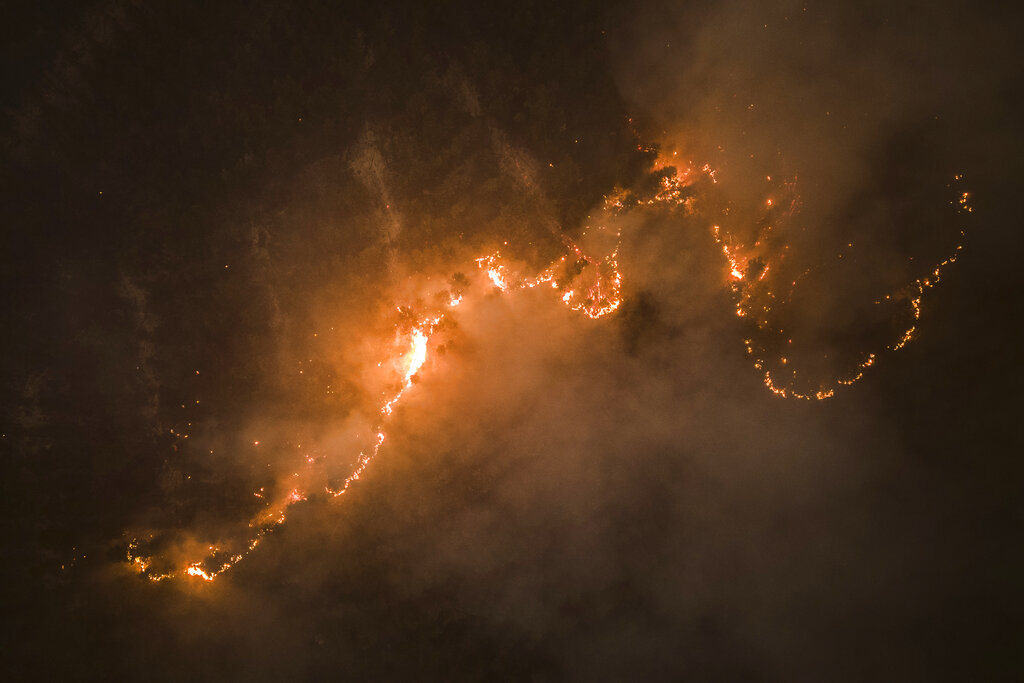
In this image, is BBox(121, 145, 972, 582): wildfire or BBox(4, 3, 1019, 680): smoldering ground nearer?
BBox(4, 3, 1019, 680): smoldering ground

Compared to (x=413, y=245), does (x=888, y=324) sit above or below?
below

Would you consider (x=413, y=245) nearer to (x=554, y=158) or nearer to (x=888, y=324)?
(x=554, y=158)

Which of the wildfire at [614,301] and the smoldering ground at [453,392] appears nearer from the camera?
the smoldering ground at [453,392]

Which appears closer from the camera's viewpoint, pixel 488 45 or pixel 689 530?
pixel 488 45

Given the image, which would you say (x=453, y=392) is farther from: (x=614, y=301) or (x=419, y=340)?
(x=614, y=301)

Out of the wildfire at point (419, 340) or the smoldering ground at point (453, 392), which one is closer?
the smoldering ground at point (453, 392)

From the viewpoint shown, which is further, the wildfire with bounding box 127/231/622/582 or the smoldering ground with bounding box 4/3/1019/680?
the wildfire with bounding box 127/231/622/582

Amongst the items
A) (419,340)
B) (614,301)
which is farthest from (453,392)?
(614,301)

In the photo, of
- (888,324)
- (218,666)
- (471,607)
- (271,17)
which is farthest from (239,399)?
(888,324)
